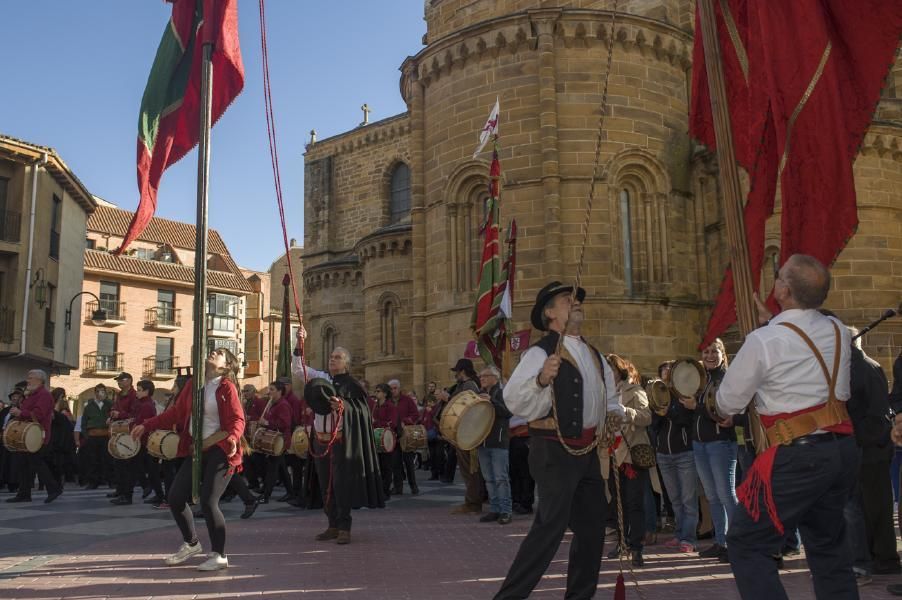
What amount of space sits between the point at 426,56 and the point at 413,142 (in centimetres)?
238

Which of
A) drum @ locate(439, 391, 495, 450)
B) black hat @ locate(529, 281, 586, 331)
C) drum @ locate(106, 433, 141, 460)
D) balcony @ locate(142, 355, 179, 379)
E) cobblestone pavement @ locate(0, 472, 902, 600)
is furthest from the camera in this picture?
balcony @ locate(142, 355, 179, 379)

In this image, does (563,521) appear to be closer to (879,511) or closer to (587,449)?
(587,449)

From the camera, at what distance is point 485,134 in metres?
14.8

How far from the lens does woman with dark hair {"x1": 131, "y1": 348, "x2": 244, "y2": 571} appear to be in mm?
6891

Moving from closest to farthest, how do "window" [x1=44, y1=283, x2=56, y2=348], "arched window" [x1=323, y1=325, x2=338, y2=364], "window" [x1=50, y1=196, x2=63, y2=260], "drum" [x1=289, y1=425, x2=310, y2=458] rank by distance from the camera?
1. "drum" [x1=289, y1=425, x2=310, y2=458]
2. "window" [x1=44, y1=283, x2=56, y2=348]
3. "window" [x1=50, y1=196, x2=63, y2=260]
4. "arched window" [x1=323, y1=325, x2=338, y2=364]

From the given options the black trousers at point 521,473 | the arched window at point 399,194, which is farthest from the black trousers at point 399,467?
the arched window at point 399,194

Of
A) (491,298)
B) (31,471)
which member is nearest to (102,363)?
(31,471)

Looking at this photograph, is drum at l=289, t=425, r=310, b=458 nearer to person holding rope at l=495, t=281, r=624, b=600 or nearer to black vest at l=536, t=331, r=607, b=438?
person holding rope at l=495, t=281, r=624, b=600

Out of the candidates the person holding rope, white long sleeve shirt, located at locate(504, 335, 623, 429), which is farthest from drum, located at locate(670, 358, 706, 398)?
the person holding rope

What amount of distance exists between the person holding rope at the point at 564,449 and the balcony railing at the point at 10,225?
Result: 2779cm

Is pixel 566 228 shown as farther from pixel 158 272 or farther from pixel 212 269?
pixel 212 269

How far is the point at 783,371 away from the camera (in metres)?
3.92

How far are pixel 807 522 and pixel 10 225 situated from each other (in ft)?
97.5

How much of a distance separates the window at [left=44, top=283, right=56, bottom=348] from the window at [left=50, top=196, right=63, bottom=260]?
1328 millimetres
